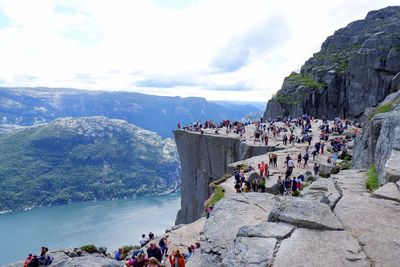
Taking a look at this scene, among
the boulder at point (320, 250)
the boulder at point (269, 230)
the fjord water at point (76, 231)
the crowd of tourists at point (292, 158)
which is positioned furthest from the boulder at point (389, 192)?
the fjord water at point (76, 231)

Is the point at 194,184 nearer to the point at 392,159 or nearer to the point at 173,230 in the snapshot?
the point at 173,230

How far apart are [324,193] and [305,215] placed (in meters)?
3.30

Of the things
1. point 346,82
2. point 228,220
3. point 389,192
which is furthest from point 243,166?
point 346,82

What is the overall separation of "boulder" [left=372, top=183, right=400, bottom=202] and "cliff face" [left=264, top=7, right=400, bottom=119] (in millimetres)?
60650

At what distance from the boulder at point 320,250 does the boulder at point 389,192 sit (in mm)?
2798

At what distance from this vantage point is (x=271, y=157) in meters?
37.2

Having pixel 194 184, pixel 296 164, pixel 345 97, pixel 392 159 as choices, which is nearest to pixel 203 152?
pixel 194 184

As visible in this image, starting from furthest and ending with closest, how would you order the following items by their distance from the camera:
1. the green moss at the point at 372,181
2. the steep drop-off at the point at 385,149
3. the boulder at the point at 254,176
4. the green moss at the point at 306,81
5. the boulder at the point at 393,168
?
the green moss at the point at 306,81, the boulder at the point at 254,176, the green moss at the point at 372,181, the steep drop-off at the point at 385,149, the boulder at the point at 393,168

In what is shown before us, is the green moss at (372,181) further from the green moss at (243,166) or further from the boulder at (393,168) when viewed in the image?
the green moss at (243,166)

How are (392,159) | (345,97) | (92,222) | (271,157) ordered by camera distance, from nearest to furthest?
1. (392,159)
2. (271,157)
3. (345,97)
4. (92,222)

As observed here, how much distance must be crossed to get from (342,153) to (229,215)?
26.1 meters

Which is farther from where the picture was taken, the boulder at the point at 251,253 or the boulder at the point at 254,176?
the boulder at the point at 254,176

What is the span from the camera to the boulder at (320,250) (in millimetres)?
9234

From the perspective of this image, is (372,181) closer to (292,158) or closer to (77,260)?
(77,260)
